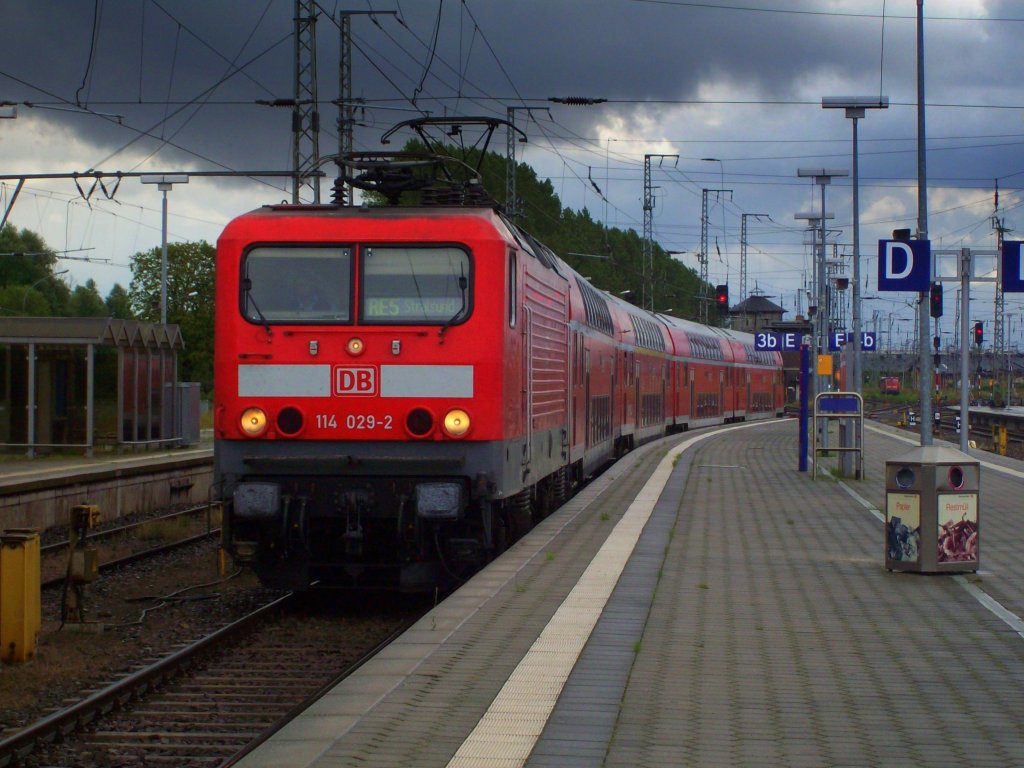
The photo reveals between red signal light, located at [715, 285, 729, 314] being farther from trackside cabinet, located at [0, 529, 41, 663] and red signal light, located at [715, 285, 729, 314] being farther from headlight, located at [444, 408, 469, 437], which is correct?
trackside cabinet, located at [0, 529, 41, 663]

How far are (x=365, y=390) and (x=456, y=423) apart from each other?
29.4 inches

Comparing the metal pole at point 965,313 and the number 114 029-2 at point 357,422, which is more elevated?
the metal pole at point 965,313

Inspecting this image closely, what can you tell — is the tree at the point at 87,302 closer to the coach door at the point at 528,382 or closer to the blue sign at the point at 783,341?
the blue sign at the point at 783,341

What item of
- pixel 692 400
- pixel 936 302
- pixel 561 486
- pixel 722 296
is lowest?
pixel 561 486

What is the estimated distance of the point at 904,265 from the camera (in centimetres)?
1650

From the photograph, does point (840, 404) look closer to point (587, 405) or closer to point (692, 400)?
point (587, 405)

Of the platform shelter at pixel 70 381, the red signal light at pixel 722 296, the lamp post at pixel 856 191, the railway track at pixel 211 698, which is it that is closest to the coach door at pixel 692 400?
the red signal light at pixel 722 296

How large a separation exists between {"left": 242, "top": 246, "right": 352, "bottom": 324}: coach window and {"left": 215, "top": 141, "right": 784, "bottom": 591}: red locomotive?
0.4 inches

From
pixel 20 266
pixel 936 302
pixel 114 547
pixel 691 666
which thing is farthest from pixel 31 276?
pixel 691 666

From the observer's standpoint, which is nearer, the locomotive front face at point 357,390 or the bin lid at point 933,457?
the locomotive front face at point 357,390

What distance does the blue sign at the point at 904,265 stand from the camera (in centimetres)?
1645

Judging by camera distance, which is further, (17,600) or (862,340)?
(862,340)

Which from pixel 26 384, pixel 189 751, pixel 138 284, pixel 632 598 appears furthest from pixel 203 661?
pixel 138 284

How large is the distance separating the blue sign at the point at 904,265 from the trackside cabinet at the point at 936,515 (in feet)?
20.2
